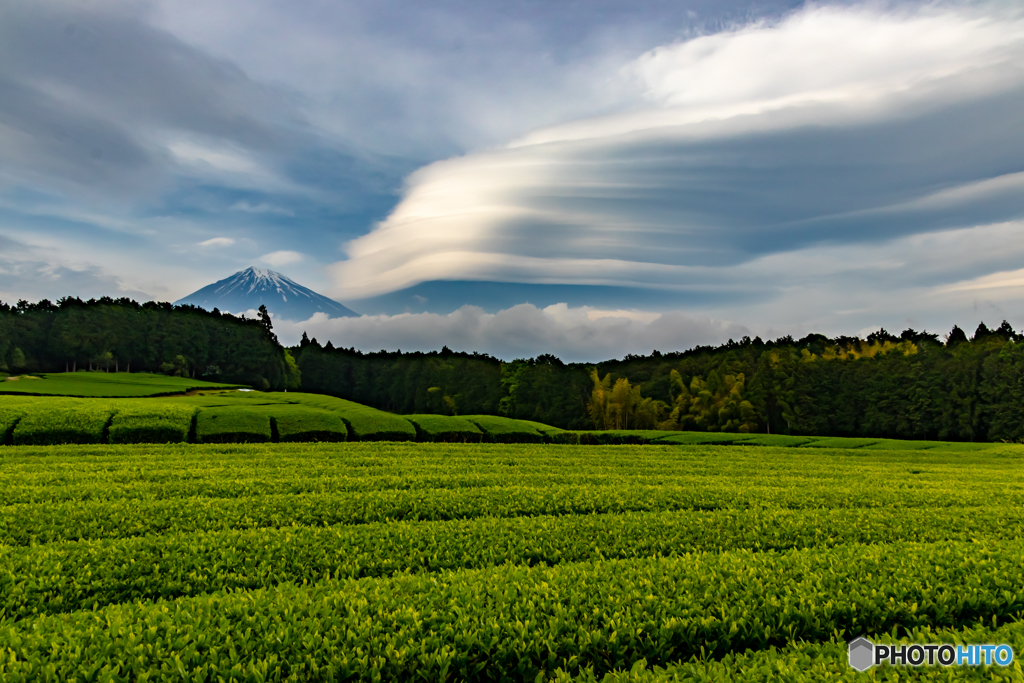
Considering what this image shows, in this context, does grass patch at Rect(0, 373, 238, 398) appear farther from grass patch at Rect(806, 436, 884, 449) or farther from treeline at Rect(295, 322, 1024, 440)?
grass patch at Rect(806, 436, 884, 449)

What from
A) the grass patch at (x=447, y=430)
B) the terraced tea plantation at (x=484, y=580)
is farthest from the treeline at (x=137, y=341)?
the terraced tea plantation at (x=484, y=580)

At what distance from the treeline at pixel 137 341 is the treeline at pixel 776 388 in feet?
101

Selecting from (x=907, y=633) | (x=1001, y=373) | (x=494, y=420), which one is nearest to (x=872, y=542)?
(x=907, y=633)

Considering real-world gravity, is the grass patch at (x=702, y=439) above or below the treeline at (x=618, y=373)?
below

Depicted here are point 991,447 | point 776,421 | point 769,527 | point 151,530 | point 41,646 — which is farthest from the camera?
point 776,421

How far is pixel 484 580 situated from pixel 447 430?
97.3ft

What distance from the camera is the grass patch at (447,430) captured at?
35.8 m

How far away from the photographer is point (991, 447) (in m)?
39.8

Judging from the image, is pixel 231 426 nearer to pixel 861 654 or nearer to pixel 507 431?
pixel 507 431

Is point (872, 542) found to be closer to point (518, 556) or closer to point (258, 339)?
point (518, 556)

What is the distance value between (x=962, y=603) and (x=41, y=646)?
398 inches

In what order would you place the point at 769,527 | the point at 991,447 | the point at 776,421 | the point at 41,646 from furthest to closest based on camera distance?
the point at 776,421 → the point at 991,447 → the point at 769,527 → the point at 41,646

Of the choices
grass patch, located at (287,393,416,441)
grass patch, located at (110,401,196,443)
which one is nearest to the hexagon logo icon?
grass patch, located at (287,393,416,441)

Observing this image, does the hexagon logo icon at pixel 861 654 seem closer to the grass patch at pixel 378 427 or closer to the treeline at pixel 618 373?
the grass patch at pixel 378 427
